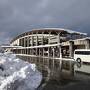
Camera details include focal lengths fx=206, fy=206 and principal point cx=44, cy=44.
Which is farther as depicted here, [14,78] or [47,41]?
[47,41]

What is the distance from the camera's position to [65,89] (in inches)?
591

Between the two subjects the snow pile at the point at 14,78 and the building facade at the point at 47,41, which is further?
the building facade at the point at 47,41

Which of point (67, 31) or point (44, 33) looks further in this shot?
point (44, 33)

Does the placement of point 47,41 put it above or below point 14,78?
above

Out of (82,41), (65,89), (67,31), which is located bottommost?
(65,89)

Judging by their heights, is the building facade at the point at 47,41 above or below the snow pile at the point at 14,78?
above

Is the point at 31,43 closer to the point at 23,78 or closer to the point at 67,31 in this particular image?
the point at 67,31

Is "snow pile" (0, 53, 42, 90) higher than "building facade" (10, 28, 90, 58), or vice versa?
"building facade" (10, 28, 90, 58)

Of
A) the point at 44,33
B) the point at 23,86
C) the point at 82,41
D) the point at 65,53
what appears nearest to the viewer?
the point at 23,86

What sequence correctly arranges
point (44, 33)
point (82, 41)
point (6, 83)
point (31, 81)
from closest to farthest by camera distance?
point (6, 83) → point (31, 81) → point (82, 41) → point (44, 33)

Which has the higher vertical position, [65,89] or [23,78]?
[23,78]

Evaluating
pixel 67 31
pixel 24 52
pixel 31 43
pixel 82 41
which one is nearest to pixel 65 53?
pixel 67 31

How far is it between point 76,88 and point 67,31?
6992 cm

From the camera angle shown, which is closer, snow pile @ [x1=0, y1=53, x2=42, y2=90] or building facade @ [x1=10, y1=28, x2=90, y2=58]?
snow pile @ [x1=0, y1=53, x2=42, y2=90]
